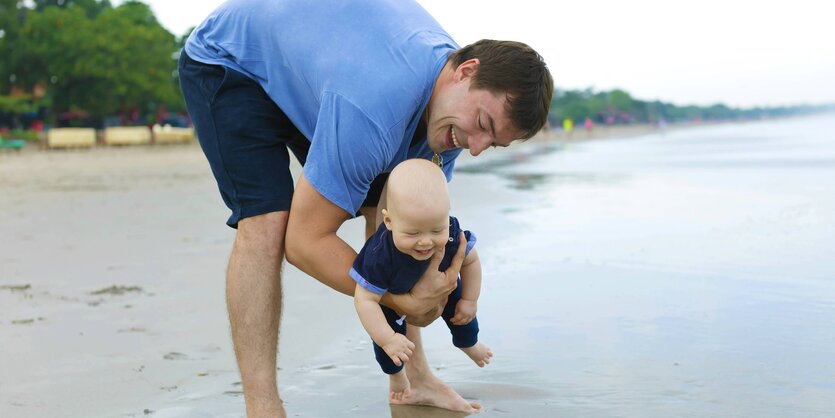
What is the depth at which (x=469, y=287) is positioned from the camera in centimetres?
317

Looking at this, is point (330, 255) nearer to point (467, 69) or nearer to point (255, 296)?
point (255, 296)

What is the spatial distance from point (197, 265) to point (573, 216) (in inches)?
151

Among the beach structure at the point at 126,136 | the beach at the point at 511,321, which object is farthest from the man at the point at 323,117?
the beach structure at the point at 126,136

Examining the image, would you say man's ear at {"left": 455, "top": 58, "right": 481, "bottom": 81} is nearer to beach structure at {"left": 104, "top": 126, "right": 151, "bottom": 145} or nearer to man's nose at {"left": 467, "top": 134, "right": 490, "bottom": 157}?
man's nose at {"left": 467, "top": 134, "right": 490, "bottom": 157}

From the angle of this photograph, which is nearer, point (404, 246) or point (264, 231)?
point (404, 246)

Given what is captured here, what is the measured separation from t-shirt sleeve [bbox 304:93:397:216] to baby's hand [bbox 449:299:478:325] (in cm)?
61

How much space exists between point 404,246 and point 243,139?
641mm

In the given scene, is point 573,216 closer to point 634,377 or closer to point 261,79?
point 634,377

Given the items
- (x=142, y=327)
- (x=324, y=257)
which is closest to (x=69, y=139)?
(x=142, y=327)

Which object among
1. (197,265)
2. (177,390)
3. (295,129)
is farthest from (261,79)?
(197,265)

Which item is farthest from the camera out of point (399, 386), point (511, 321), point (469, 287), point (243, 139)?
point (511, 321)

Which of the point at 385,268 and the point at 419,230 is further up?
the point at 419,230

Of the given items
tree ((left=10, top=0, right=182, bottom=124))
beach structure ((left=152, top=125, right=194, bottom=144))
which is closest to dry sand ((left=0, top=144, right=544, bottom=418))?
beach structure ((left=152, top=125, right=194, bottom=144))

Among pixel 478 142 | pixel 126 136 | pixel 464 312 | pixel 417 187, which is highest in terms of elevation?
pixel 478 142
